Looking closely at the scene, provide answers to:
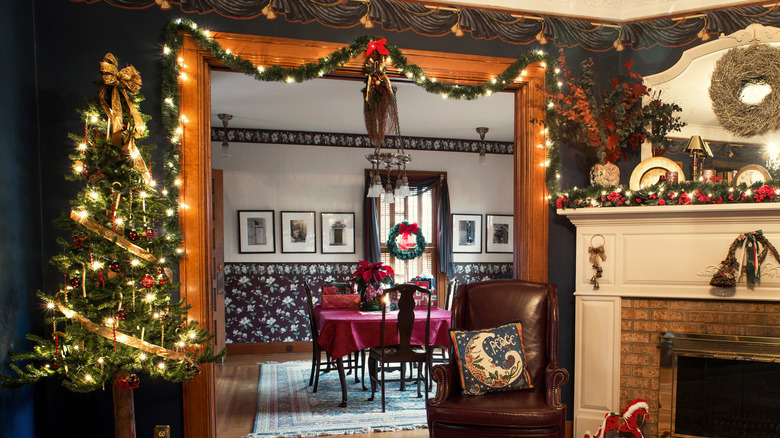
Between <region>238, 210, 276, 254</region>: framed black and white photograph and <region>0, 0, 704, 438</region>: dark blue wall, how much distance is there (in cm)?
362

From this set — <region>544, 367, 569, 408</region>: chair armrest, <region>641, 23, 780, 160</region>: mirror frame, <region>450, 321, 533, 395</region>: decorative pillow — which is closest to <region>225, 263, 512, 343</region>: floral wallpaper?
<region>450, 321, 533, 395</region>: decorative pillow

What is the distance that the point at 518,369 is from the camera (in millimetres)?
2883

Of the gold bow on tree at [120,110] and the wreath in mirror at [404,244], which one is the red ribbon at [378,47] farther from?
the wreath in mirror at [404,244]

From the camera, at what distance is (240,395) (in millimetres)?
4738

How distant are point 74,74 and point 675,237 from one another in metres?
3.74

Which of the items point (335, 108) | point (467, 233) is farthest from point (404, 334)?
point (467, 233)

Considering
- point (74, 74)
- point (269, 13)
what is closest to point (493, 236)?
point (269, 13)

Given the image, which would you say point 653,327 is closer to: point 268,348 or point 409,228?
point 409,228

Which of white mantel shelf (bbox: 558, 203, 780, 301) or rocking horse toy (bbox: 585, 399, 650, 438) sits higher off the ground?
white mantel shelf (bbox: 558, 203, 780, 301)

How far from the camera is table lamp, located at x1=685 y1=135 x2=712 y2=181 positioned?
325 centimetres

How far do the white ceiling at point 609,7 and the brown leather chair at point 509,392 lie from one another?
1.86 metres

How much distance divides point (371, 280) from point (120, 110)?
272 cm

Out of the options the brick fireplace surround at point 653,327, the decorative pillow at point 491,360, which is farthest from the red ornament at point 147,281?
the brick fireplace surround at point 653,327

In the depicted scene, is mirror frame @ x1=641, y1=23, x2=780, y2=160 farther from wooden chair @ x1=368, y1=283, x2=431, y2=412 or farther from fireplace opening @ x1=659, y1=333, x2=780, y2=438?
wooden chair @ x1=368, y1=283, x2=431, y2=412
